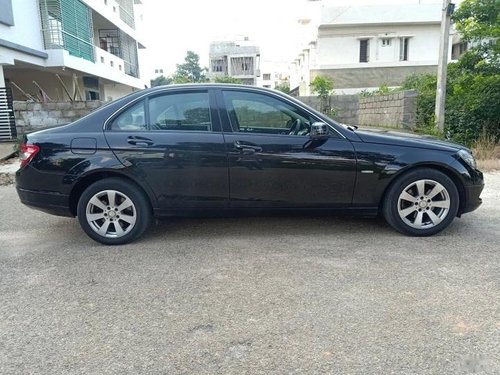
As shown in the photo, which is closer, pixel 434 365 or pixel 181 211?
pixel 434 365

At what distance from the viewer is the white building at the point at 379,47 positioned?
1089 inches

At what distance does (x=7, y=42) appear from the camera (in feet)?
38.6

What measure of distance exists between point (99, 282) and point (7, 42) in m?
11.1

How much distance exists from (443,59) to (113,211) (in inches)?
325

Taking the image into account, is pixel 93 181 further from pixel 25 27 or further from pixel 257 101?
pixel 25 27

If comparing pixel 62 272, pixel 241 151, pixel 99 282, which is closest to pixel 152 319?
pixel 99 282

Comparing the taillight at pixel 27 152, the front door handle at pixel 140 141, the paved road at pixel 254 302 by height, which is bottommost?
the paved road at pixel 254 302

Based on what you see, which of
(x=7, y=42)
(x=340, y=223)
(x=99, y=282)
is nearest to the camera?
(x=99, y=282)

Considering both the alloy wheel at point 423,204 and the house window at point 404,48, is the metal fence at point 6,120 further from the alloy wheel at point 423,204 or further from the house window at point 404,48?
the house window at point 404,48

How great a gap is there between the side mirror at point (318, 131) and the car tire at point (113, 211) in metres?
1.85

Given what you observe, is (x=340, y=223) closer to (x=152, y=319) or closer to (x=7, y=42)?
(x=152, y=319)

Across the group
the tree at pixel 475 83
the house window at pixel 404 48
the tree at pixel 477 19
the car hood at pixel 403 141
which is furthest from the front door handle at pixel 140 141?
the house window at pixel 404 48

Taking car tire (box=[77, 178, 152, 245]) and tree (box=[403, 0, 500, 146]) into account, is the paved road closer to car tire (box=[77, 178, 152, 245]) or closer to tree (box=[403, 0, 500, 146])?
car tire (box=[77, 178, 152, 245])

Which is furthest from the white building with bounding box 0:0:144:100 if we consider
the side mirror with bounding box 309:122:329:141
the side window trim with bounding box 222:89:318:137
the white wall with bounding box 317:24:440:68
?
the white wall with bounding box 317:24:440:68
